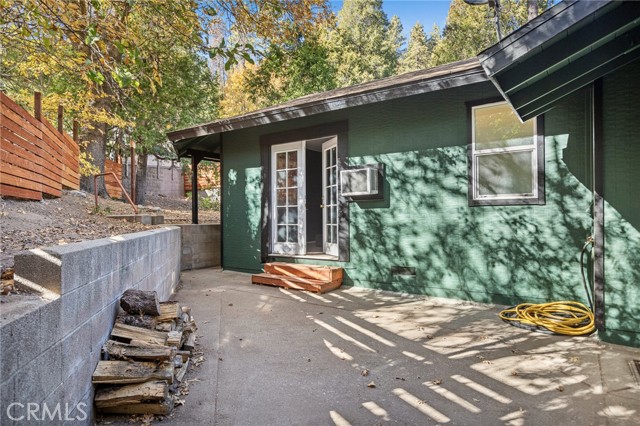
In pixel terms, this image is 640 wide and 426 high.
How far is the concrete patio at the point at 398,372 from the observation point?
1984mm

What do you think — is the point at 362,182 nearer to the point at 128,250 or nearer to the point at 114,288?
the point at 128,250

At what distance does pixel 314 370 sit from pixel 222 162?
5340 mm

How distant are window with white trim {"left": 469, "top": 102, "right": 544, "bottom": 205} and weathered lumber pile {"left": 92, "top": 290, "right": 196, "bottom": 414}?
11.6 ft

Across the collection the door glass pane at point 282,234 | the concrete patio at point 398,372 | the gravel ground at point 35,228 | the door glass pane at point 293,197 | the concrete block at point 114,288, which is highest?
the door glass pane at point 293,197

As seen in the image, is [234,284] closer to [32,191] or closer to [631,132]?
[32,191]

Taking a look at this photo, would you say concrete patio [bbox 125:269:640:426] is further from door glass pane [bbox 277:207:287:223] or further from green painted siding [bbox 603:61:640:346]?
door glass pane [bbox 277:207:287:223]

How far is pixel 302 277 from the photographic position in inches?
216

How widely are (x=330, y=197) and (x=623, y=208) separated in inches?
148

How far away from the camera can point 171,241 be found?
5016mm

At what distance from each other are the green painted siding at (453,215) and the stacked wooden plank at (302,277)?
12.6 inches

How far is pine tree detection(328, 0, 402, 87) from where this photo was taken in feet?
58.3

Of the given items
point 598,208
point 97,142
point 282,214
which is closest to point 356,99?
point 282,214

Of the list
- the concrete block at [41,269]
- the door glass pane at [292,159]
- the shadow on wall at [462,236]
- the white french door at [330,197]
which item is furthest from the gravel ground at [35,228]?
the shadow on wall at [462,236]

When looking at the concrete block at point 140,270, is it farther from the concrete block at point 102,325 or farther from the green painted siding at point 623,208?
the green painted siding at point 623,208
